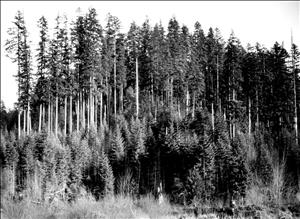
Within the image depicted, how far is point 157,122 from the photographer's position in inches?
1335

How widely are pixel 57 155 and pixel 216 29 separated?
3776cm

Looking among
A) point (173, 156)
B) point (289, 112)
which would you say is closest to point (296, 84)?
point (289, 112)

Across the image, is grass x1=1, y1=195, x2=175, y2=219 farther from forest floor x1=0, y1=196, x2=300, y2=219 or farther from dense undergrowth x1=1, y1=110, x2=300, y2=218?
dense undergrowth x1=1, y1=110, x2=300, y2=218

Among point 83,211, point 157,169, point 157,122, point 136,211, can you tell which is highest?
point 157,122

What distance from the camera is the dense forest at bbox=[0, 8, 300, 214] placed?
2623 cm

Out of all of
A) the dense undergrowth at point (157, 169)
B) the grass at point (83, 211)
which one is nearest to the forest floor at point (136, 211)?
the grass at point (83, 211)

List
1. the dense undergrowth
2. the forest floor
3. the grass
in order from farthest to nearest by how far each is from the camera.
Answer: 1. the dense undergrowth
2. the forest floor
3. the grass

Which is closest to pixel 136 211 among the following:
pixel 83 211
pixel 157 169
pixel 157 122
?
pixel 83 211

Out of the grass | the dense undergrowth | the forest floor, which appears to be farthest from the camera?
the dense undergrowth

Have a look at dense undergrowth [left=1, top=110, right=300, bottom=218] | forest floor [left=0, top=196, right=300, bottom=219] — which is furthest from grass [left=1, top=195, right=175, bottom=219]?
dense undergrowth [left=1, top=110, right=300, bottom=218]

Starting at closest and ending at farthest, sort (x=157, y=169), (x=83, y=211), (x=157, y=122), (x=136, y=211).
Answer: (x=83, y=211)
(x=136, y=211)
(x=157, y=169)
(x=157, y=122)

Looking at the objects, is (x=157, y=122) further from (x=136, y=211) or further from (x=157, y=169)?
(x=136, y=211)

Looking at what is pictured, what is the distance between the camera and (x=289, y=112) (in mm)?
43062

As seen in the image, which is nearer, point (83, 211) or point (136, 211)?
point (83, 211)
